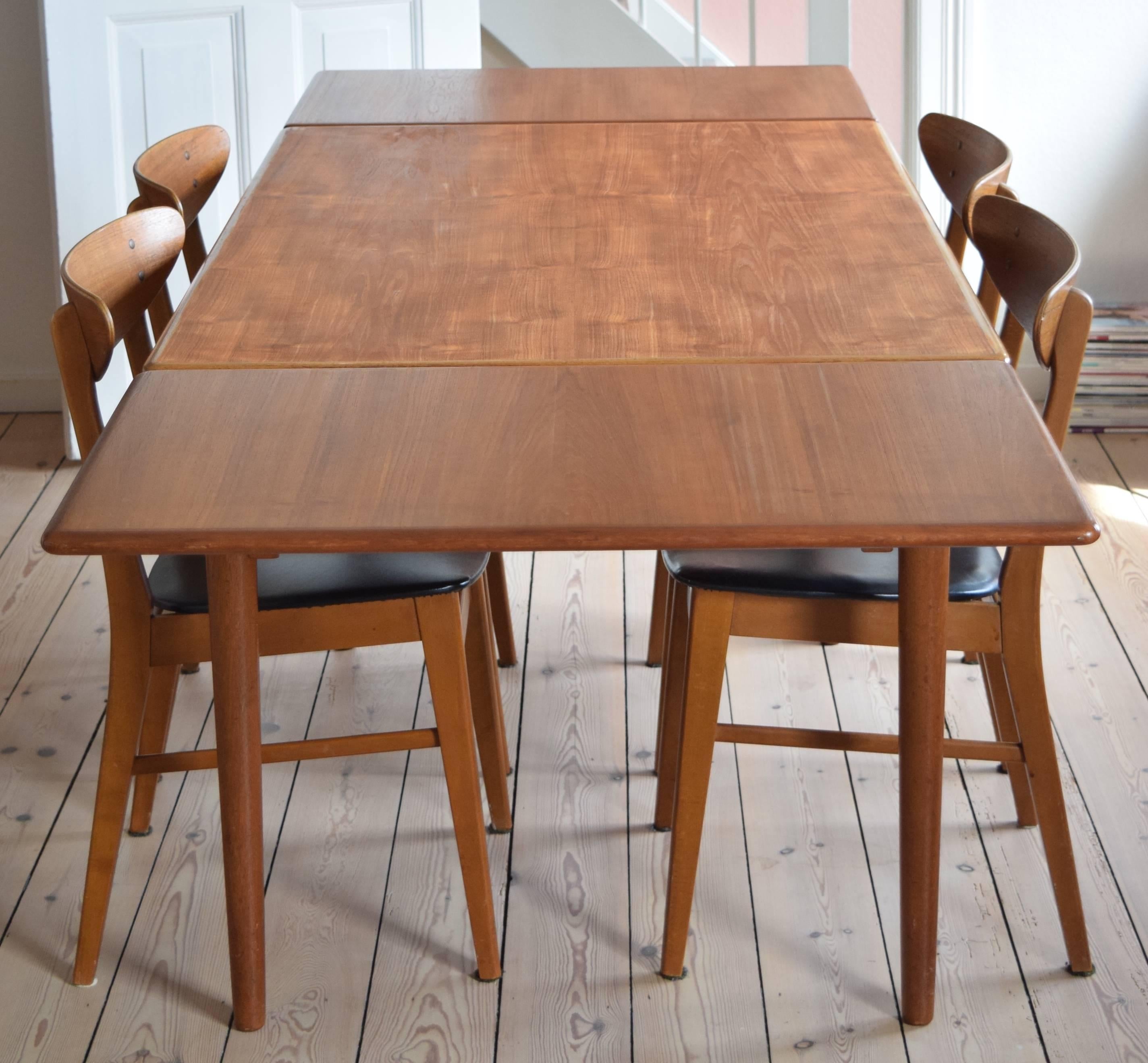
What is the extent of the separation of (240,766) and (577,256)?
2.65 feet

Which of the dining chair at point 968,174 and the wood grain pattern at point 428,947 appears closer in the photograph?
the wood grain pattern at point 428,947

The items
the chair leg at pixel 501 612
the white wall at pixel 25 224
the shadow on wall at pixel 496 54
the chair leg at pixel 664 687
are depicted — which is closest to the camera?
the chair leg at pixel 664 687

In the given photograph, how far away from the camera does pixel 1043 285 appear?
5.08ft

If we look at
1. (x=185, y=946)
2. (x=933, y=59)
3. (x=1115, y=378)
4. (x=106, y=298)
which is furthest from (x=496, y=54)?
(x=185, y=946)

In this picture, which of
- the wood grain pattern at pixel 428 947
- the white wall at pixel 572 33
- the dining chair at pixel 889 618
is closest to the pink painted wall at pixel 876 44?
the white wall at pixel 572 33

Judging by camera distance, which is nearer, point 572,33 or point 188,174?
point 188,174

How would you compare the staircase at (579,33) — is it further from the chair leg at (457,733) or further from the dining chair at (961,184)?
the chair leg at (457,733)

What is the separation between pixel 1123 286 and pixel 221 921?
2852mm

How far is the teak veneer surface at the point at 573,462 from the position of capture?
1.12m

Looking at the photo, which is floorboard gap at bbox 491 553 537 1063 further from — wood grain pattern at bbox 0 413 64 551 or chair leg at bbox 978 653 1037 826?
wood grain pattern at bbox 0 413 64 551

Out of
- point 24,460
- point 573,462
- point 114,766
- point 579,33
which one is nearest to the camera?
point 573,462

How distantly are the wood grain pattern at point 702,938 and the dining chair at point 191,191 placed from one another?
31cm

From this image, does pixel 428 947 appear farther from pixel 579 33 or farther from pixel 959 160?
pixel 579 33

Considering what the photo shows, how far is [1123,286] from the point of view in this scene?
3.41m
